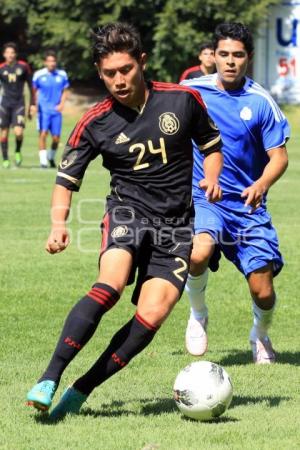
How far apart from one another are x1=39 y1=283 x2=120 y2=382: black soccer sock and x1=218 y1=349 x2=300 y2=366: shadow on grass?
200 centimetres

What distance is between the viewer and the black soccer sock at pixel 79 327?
5527mm

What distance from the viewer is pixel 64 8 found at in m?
44.6

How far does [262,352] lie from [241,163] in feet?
4.13

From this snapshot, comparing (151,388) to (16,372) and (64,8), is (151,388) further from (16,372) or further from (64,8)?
(64,8)

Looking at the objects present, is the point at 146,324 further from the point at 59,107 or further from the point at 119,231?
the point at 59,107

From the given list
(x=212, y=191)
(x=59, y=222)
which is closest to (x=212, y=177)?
(x=212, y=191)

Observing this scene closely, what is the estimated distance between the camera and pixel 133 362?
295 inches

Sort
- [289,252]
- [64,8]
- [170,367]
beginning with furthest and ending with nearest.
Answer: [64,8], [289,252], [170,367]

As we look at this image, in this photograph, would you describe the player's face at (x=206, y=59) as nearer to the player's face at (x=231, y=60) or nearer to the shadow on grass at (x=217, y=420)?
the player's face at (x=231, y=60)

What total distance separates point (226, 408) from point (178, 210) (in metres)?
1.05

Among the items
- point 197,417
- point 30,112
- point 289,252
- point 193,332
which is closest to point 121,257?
point 197,417

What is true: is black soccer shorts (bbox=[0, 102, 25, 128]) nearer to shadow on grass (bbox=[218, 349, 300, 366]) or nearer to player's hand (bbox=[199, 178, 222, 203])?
shadow on grass (bbox=[218, 349, 300, 366])

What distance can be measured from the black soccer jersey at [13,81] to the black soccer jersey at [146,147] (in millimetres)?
17760

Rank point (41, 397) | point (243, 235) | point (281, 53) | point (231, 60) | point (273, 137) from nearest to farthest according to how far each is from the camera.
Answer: point (41, 397) < point (273, 137) < point (231, 60) < point (243, 235) < point (281, 53)
